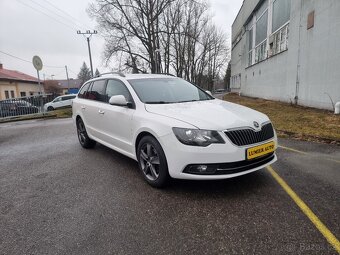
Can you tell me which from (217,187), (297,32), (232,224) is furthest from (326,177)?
(297,32)

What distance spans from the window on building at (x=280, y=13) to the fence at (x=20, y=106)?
50.5 ft

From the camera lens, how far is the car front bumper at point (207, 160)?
9.97ft

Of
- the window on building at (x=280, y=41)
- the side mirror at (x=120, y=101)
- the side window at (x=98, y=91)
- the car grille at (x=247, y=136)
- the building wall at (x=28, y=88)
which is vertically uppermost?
the window on building at (x=280, y=41)

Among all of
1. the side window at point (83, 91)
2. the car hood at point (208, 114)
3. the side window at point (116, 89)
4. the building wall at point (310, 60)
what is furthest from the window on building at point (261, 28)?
the car hood at point (208, 114)

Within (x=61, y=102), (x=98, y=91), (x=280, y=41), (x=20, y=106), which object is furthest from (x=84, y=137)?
(x=61, y=102)

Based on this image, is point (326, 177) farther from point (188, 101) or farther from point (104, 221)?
point (104, 221)

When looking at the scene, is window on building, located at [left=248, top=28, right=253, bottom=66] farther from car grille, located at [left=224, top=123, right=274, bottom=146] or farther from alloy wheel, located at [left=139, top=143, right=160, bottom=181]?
alloy wheel, located at [left=139, top=143, right=160, bottom=181]

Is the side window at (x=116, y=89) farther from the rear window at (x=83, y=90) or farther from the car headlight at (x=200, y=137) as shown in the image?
the car headlight at (x=200, y=137)

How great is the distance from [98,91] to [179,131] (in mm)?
2842

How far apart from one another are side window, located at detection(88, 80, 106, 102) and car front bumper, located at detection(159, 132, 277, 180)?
2.41 meters

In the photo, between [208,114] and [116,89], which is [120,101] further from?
[208,114]

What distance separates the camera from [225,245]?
2328 millimetres

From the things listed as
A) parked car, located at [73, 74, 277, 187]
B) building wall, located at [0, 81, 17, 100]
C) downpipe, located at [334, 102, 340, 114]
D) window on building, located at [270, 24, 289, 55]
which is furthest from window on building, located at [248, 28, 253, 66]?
building wall, located at [0, 81, 17, 100]

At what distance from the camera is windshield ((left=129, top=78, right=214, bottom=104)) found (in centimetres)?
420
